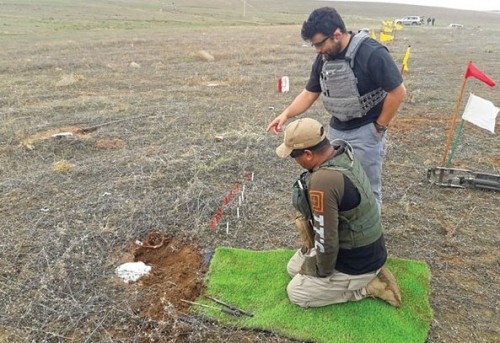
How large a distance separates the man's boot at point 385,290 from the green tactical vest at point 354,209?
1.43ft

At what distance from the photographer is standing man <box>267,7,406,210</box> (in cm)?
313

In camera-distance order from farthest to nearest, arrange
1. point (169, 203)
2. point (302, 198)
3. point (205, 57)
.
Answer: point (205, 57)
point (169, 203)
point (302, 198)

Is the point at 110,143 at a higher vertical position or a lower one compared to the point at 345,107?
lower

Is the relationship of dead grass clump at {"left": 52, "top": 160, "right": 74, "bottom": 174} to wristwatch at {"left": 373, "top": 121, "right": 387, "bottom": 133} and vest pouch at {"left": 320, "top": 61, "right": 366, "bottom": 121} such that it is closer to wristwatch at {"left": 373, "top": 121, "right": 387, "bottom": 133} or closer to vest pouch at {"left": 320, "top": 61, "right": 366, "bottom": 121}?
vest pouch at {"left": 320, "top": 61, "right": 366, "bottom": 121}

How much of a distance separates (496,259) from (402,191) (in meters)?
1.47

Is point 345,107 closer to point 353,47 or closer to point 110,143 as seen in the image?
point 353,47

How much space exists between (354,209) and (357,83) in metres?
1.12

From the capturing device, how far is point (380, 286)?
316 centimetres

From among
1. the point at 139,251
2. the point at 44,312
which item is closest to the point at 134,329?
the point at 44,312

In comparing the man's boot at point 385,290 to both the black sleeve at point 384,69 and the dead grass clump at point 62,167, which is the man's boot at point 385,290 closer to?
the black sleeve at point 384,69

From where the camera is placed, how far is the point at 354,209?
2.77m

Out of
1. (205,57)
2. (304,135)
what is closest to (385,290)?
(304,135)

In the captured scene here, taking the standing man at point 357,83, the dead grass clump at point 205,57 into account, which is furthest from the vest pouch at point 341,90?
the dead grass clump at point 205,57

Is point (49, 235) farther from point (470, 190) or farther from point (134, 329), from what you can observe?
point (470, 190)
